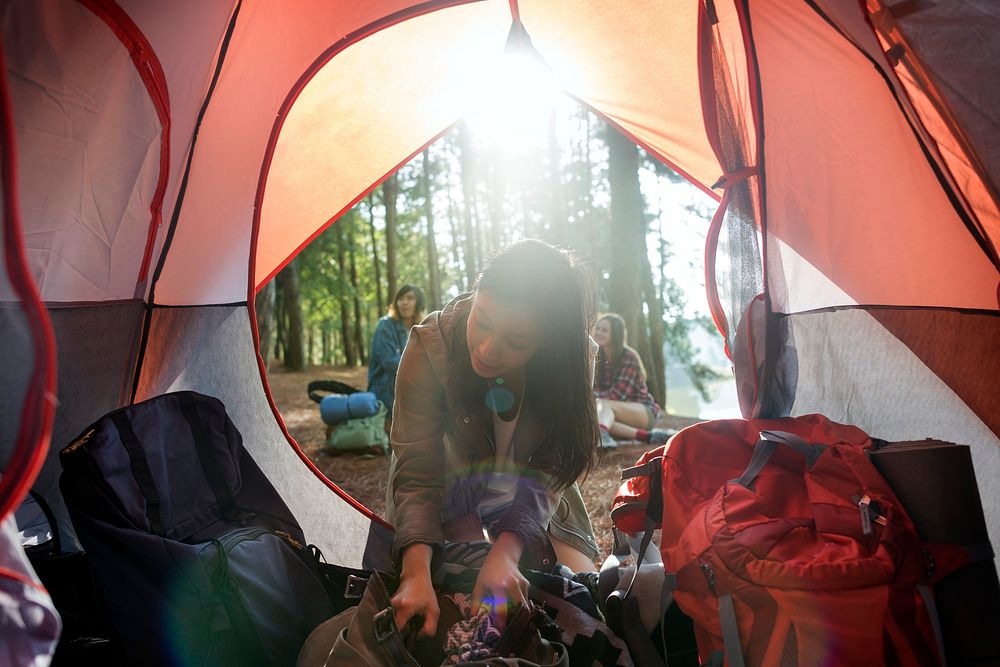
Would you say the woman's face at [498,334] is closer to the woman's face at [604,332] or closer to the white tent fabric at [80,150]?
the white tent fabric at [80,150]

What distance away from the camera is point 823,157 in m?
2.07

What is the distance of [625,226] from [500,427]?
15.9ft

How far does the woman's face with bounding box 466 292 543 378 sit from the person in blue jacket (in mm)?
4009

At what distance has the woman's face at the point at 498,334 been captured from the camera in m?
1.79

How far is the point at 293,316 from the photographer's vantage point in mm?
11625

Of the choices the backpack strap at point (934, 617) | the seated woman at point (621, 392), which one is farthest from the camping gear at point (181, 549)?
the seated woman at point (621, 392)

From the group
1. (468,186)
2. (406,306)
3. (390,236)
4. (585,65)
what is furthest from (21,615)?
(468,186)

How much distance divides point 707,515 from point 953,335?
1091 millimetres

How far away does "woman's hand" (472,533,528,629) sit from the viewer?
5.20 feet

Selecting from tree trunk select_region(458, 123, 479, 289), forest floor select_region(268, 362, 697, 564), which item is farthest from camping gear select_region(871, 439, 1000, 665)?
tree trunk select_region(458, 123, 479, 289)

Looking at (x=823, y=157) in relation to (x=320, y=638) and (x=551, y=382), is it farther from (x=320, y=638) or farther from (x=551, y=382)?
(x=320, y=638)

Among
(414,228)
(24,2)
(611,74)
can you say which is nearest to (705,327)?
(414,228)

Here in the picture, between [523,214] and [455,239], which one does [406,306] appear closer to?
[523,214]

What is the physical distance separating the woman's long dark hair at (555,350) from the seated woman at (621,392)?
3139 mm
